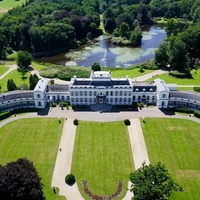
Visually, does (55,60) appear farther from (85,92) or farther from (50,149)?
(50,149)

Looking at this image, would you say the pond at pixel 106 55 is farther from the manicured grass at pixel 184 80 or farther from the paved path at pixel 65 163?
the paved path at pixel 65 163

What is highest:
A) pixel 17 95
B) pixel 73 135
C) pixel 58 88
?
pixel 58 88

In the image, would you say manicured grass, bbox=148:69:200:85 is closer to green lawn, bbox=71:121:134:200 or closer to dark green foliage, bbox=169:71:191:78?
dark green foliage, bbox=169:71:191:78

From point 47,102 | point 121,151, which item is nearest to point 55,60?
point 47,102

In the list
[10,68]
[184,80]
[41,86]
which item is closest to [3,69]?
[10,68]

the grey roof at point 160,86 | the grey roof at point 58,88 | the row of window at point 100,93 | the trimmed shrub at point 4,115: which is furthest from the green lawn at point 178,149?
the trimmed shrub at point 4,115

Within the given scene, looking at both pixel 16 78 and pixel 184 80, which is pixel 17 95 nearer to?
pixel 16 78
